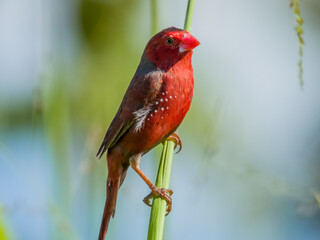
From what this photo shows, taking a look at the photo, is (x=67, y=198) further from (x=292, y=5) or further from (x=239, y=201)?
(x=239, y=201)

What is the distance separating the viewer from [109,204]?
2.55 m

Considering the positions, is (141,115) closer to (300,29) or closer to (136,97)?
A: (136,97)

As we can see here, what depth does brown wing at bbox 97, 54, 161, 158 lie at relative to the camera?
2463 millimetres

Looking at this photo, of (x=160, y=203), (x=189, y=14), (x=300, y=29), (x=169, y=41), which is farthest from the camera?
(x=169, y=41)

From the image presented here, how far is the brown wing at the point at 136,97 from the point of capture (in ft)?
8.08

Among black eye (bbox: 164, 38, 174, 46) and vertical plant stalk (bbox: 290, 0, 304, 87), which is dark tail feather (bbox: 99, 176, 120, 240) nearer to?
black eye (bbox: 164, 38, 174, 46)

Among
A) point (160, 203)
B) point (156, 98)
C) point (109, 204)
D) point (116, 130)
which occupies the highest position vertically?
point (156, 98)

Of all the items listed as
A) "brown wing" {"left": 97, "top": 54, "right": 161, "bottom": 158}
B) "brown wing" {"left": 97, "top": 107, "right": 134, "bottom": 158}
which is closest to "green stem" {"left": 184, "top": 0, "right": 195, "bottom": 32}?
"brown wing" {"left": 97, "top": 54, "right": 161, "bottom": 158}

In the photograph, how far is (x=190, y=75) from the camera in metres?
2.48

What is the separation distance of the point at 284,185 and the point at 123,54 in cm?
170

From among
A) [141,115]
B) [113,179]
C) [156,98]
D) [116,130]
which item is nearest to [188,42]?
[156,98]

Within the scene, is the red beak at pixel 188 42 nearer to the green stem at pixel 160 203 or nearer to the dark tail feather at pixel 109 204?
the green stem at pixel 160 203

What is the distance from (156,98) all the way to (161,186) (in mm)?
596

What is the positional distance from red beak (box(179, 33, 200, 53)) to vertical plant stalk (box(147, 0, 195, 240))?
47 mm
